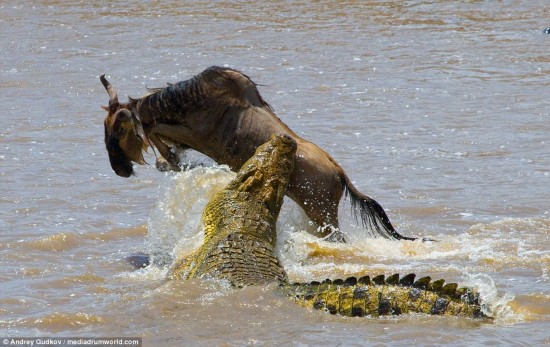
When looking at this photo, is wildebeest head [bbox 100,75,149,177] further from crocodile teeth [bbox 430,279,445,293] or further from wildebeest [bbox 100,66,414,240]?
crocodile teeth [bbox 430,279,445,293]

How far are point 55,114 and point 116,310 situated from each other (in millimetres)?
6739

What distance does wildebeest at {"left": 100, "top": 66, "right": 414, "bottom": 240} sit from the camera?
7.59 m

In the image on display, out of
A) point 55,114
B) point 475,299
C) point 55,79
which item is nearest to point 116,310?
point 475,299

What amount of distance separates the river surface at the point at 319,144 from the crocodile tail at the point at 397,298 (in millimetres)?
60

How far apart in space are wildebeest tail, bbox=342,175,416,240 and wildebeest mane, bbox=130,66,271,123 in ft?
3.11

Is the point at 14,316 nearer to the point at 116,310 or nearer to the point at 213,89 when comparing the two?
the point at 116,310

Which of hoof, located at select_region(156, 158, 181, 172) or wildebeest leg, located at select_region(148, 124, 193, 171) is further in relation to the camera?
hoof, located at select_region(156, 158, 181, 172)

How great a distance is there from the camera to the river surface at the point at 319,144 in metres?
5.66

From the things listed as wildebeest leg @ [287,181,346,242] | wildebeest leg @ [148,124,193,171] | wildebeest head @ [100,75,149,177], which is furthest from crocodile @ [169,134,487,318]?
wildebeest head @ [100,75,149,177]

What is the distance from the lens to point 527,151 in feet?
33.5

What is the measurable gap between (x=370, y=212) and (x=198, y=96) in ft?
4.79

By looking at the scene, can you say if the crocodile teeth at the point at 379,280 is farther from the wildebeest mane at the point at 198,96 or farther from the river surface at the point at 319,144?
the wildebeest mane at the point at 198,96

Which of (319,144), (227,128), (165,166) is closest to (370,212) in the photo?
(227,128)

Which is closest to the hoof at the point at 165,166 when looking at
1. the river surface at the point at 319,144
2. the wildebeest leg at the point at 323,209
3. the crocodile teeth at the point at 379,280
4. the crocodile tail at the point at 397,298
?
the river surface at the point at 319,144
